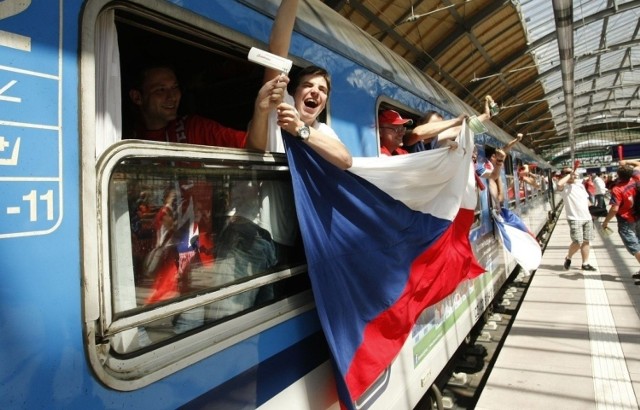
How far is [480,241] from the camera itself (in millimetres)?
4648

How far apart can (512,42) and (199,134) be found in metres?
14.4

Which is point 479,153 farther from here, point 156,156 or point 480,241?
point 156,156

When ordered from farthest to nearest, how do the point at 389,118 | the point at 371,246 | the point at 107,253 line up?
the point at 389,118 → the point at 371,246 → the point at 107,253

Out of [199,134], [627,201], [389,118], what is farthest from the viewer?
[627,201]

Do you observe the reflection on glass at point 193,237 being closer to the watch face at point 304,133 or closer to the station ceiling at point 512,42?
the watch face at point 304,133

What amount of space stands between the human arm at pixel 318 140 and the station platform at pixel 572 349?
2.52 metres

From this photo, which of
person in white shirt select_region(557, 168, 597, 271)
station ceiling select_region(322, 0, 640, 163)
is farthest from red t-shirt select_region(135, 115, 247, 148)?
person in white shirt select_region(557, 168, 597, 271)

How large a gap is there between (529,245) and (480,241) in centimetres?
130

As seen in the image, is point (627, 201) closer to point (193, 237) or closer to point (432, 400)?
point (432, 400)

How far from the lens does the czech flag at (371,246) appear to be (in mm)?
1862

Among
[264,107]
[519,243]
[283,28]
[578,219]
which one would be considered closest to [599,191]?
[578,219]

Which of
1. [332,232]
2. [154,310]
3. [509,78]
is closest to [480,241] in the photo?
[332,232]

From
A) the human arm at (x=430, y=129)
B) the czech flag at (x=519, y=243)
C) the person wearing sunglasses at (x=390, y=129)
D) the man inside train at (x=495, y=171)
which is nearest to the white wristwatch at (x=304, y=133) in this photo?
the person wearing sunglasses at (x=390, y=129)

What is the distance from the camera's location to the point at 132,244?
1303 millimetres
